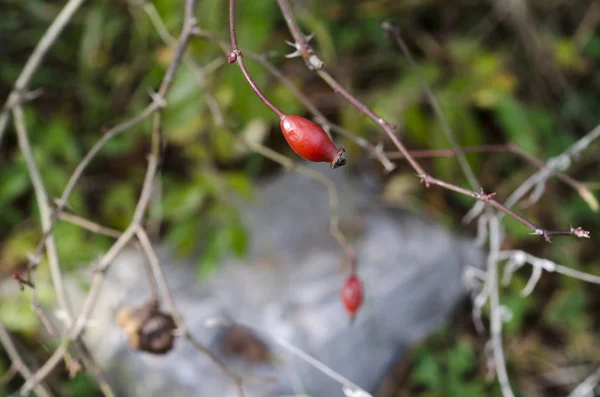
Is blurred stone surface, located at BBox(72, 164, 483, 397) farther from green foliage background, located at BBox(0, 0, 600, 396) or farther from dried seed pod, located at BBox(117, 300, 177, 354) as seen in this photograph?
dried seed pod, located at BBox(117, 300, 177, 354)

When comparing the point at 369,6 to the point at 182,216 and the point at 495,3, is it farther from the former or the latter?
the point at 182,216

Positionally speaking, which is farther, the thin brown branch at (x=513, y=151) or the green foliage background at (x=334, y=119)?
the green foliage background at (x=334, y=119)

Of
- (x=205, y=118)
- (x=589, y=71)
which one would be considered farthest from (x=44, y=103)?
(x=589, y=71)

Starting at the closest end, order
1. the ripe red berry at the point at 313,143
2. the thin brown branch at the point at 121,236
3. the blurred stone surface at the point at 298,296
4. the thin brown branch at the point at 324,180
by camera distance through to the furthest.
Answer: the ripe red berry at the point at 313,143 → the thin brown branch at the point at 121,236 → the thin brown branch at the point at 324,180 → the blurred stone surface at the point at 298,296

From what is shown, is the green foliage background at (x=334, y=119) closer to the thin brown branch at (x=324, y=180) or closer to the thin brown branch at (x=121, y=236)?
the thin brown branch at (x=324, y=180)

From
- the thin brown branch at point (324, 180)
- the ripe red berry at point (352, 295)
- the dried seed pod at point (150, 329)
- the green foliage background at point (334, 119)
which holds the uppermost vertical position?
the green foliage background at point (334, 119)

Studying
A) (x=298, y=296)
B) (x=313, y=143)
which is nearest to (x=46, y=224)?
(x=313, y=143)

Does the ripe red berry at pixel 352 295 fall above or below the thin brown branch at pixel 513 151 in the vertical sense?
below

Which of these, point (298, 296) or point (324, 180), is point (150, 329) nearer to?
point (324, 180)

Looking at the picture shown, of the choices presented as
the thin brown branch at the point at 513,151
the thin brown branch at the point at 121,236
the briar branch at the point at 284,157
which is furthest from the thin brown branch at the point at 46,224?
the thin brown branch at the point at 513,151
